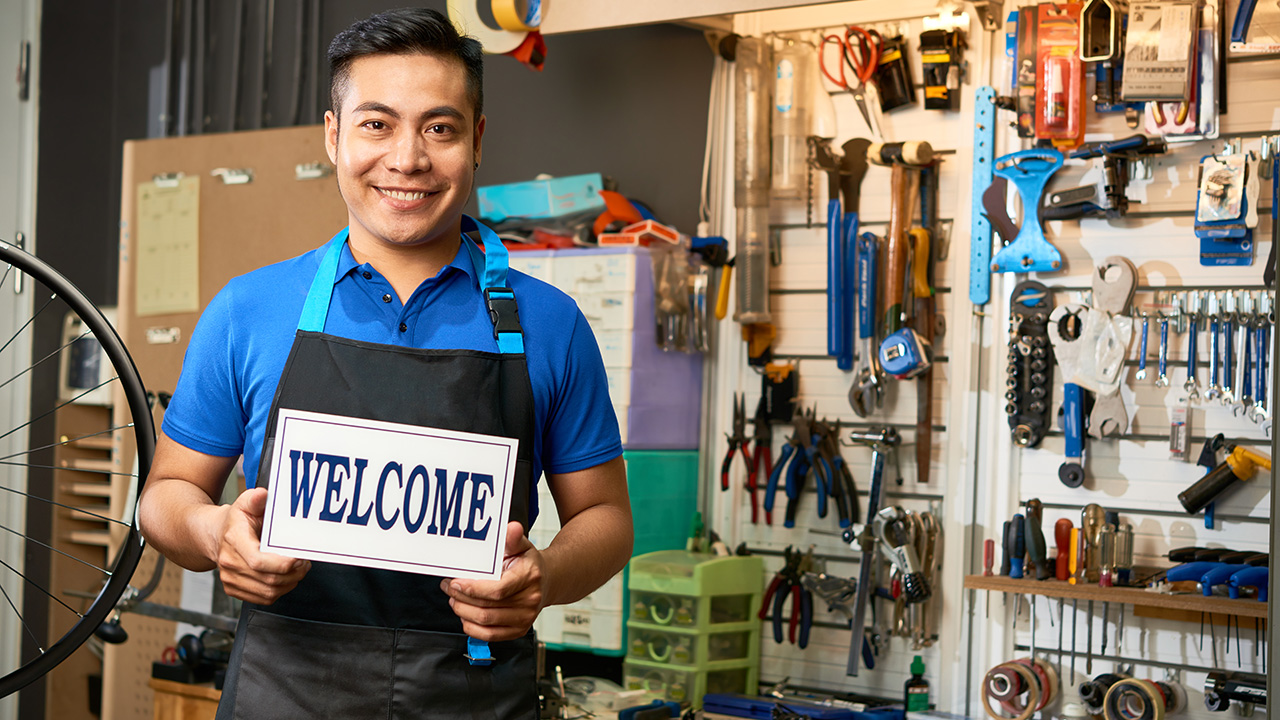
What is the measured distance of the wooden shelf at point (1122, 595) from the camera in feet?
10.3

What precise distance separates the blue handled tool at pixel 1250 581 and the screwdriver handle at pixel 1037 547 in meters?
0.50

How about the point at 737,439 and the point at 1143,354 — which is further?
the point at 737,439

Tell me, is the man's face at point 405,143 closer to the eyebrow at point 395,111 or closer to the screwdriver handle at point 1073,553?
the eyebrow at point 395,111

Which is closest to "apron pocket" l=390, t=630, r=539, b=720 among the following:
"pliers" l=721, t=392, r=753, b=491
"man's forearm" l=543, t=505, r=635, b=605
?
"man's forearm" l=543, t=505, r=635, b=605

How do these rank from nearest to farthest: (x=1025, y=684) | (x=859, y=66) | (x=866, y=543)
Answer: (x=1025, y=684), (x=866, y=543), (x=859, y=66)

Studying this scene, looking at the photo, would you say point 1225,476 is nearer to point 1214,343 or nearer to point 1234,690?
point 1214,343

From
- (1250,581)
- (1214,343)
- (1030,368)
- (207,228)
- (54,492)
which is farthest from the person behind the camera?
(54,492)

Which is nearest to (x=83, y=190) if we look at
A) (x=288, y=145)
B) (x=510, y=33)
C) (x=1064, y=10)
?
(x=288, y=145)

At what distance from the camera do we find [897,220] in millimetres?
3828

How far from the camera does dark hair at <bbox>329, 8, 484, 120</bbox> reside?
5.32 ft

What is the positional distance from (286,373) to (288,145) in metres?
3.14

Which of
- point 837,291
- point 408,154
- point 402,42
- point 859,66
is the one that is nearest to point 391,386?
point 408,154

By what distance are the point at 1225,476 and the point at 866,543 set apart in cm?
106

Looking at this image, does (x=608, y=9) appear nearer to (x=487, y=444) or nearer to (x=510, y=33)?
(x=510, y=33)
